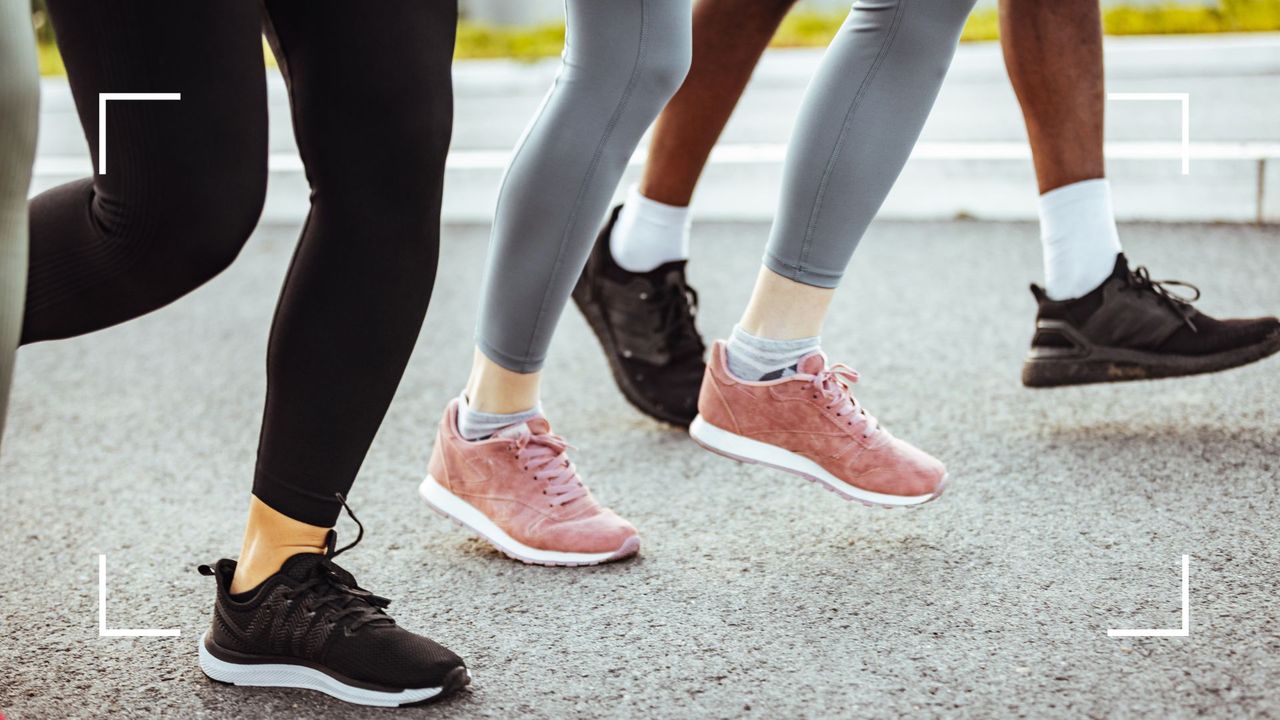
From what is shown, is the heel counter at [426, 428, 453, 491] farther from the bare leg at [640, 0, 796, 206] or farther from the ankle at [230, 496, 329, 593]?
the bare leg at [640, 0, 796, 206]

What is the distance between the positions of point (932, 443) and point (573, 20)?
814 mm

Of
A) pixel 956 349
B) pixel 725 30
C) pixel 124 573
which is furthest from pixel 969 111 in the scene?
pixel 124 573

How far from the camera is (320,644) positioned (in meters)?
1.12

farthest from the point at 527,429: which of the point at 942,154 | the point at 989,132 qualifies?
the point at 989,132

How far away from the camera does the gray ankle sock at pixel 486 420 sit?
4.68 feet

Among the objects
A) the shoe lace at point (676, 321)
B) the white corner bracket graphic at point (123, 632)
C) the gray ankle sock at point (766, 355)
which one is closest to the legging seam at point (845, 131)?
the gray ankle sock at point (766, 355)

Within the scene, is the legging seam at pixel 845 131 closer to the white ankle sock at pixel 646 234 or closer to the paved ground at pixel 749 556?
the paved ground at pixel 749 556

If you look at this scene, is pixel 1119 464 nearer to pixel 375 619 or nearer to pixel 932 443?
pixel 932 443

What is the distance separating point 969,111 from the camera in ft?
12.3

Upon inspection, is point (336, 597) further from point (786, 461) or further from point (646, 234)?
point (646, 234)

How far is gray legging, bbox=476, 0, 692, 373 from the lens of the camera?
1322mm

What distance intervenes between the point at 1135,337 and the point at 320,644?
1.18m

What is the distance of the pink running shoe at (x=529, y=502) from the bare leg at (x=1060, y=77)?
2.58 ft

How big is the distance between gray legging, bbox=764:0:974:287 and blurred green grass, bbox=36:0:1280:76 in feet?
8.97
